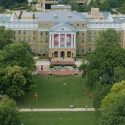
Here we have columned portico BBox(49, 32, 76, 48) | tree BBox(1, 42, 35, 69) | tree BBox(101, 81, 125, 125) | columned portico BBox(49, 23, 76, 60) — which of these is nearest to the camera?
tree BBox(101, 81, 125, 125)

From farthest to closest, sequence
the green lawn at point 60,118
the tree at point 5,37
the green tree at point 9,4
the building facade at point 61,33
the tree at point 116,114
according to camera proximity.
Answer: the green tree at point 9,4
the building facade at point 61,33
the tree at point 5,37
the green lawn at point 60,118
the tree at point 116,114

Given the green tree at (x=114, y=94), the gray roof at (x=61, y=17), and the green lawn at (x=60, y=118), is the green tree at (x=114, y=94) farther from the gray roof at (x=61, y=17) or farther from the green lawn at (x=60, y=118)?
the gray roof at (x=61, y=17)

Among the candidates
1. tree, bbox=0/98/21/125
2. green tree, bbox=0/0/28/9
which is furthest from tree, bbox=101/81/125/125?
green tree, bbox=0/0/28/9

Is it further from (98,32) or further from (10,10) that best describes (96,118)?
(10,10)

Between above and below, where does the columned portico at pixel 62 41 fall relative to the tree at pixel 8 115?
below

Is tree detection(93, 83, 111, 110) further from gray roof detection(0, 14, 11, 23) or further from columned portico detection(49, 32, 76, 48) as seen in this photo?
gray roof detection(0, 14, 11, 23)

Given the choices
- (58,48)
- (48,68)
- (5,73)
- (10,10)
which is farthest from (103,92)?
(10,10)

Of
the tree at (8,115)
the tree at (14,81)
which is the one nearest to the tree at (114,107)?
the tree at (8,115)
